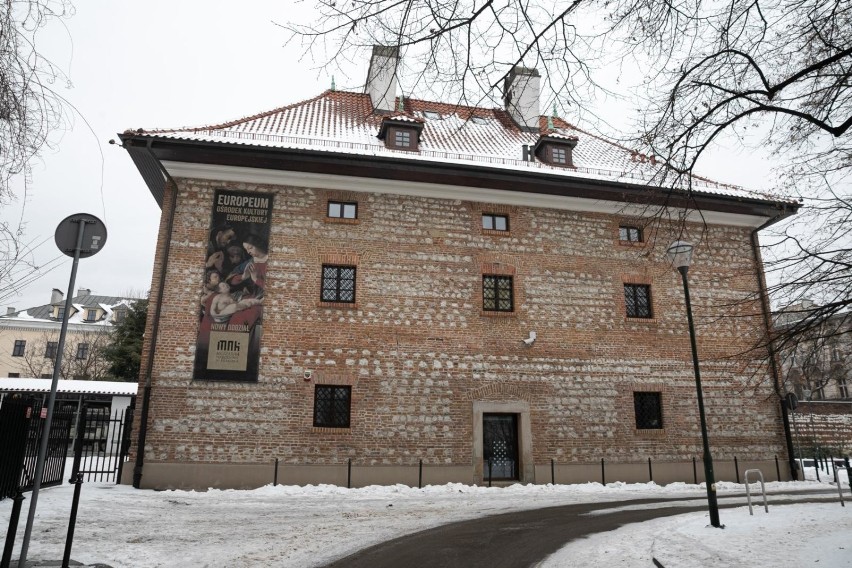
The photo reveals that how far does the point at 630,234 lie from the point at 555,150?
358cm

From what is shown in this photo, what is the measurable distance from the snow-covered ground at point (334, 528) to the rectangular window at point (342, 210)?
7.06m

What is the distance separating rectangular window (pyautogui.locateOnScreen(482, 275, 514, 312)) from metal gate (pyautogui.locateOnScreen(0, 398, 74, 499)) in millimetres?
10324

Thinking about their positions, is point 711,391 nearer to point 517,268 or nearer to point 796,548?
point 517,268

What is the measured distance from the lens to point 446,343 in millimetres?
14320

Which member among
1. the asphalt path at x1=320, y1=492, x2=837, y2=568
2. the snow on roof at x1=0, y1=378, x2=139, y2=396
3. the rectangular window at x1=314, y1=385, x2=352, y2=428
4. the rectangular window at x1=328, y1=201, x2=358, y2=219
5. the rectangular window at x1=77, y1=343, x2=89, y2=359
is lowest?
the asphalt path at x1=320, y1=492, x2=837, y2=568

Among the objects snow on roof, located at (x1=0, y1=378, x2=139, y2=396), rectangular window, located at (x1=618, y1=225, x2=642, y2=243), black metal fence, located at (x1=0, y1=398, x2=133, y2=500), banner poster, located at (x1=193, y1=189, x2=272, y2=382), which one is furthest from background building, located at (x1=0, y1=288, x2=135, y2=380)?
rectangular window, located at (x1=618, y1=225, x2=642, y2=243)

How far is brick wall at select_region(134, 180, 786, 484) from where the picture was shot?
42.7 feet

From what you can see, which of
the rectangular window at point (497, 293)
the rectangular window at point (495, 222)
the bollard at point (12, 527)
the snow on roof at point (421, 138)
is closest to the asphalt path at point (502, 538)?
the bollard at point (12, 527)

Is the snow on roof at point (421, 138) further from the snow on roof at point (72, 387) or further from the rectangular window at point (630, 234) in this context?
the snow on roof at point (72, 387)

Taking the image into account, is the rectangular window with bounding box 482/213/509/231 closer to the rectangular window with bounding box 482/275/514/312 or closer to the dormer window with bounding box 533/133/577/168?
the rectangular window with bounding box 482/275/514/312

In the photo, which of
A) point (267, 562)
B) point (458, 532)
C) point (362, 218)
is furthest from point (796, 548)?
point (362, 218)

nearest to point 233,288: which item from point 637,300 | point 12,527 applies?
point 12,527

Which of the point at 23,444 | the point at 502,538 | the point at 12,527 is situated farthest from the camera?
the point at 23,444

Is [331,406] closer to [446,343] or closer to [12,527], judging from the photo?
[446,343]
